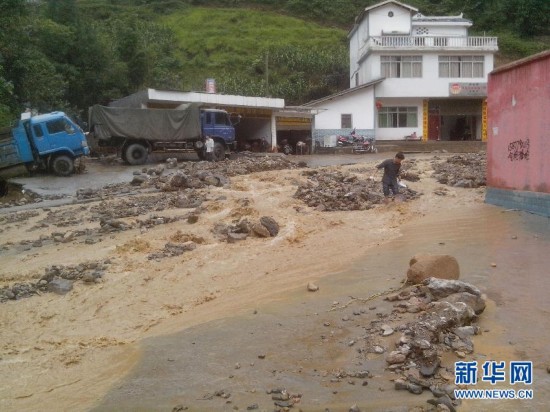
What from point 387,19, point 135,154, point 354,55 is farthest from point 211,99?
point 354,55

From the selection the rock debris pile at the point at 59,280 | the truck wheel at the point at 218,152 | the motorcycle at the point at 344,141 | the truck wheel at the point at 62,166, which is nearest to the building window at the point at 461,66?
the motorcycle at the point at 344,141

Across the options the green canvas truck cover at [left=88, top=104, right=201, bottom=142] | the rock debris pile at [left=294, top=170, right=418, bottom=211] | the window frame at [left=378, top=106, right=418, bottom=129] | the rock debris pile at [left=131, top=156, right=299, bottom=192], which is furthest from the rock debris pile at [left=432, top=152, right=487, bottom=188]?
the window frame at [left=378, top=106, right=418, bottom=129]

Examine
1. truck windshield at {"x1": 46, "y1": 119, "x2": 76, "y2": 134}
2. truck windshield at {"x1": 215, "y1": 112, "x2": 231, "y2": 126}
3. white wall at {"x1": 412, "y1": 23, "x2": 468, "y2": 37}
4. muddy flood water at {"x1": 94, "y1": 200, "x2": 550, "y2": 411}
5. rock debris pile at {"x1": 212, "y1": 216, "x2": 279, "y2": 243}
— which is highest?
white wall at {"x1": 412, "y1": 23, "x2": 468, "y2": 37}

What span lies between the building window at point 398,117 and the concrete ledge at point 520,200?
24663 millimetres

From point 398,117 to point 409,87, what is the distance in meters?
2.06

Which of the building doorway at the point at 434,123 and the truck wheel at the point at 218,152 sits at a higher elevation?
the building doorway at the point at 434,123

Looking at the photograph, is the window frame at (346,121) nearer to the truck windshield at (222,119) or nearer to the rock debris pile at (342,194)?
the truck windshield at (222,119)

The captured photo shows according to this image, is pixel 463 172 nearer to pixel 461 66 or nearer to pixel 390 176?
pixel 390 176

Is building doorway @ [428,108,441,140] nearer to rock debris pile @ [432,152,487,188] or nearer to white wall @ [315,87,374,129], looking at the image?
white wall @ [315,87,374,129]

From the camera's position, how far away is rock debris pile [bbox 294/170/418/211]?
13.1 m

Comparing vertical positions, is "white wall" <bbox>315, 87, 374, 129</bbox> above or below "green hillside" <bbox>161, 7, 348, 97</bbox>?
below

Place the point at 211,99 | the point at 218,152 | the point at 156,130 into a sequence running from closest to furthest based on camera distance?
the point at 156,130 < the point at 218,152 < the point at 211,99

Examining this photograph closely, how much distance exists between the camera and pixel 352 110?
1383 inches

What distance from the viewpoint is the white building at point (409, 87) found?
1383 inches
